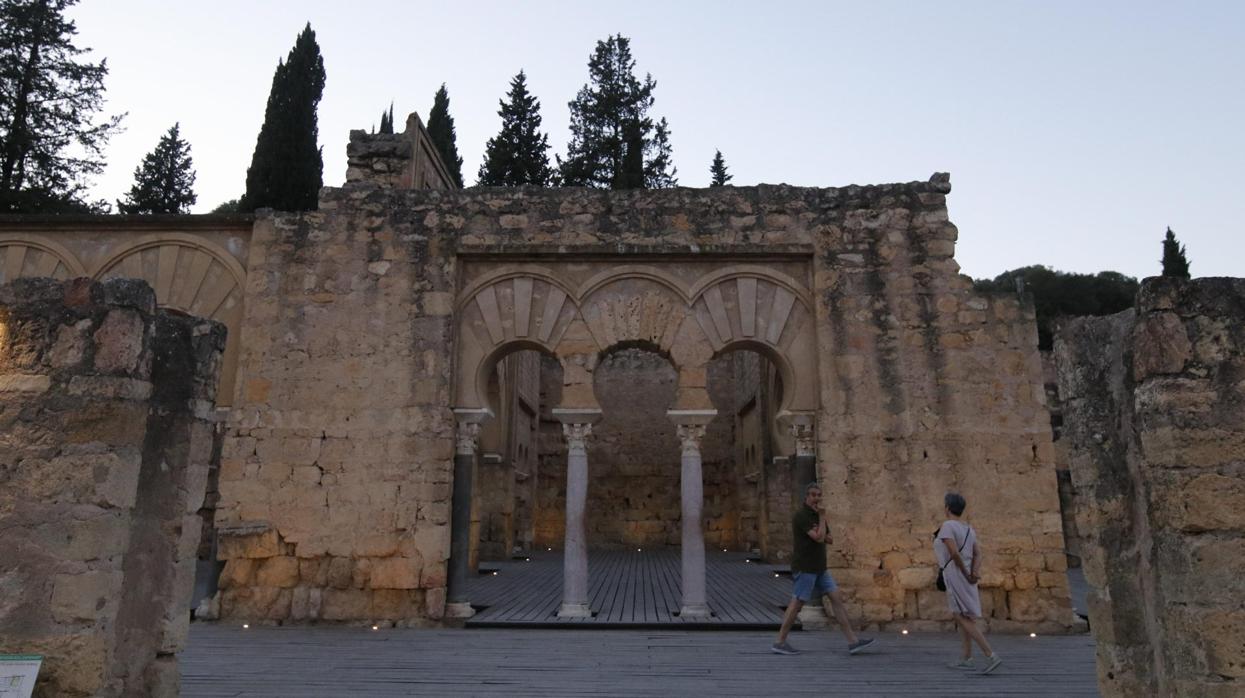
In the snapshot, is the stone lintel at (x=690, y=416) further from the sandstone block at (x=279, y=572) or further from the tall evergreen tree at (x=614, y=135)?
the tall evergreen tree at (x=614, y=135)

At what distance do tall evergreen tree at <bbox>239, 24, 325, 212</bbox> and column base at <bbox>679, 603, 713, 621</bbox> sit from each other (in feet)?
57.9

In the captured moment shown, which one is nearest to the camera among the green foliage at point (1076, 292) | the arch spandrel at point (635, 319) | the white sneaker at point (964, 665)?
the white sneaker at point (964, 665)

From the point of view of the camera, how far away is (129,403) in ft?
12.2

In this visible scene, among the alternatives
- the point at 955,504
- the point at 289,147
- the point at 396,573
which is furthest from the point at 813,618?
the point at 289,147

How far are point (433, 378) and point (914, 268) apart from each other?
5299 mm

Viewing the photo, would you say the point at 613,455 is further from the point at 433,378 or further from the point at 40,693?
the point at 40,693

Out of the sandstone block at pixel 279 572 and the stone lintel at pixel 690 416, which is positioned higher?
the stone lintel at pixel 690 416

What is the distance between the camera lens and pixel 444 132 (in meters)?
25.7

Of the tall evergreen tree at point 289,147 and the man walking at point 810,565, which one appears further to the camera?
the tall evergreen tree at point 289,147

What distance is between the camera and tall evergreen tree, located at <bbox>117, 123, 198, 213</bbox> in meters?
26.1

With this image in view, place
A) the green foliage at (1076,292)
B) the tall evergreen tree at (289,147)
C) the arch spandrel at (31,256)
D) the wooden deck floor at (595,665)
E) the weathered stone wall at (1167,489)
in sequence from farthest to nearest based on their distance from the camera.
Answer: the green foliage at (1076,292) → the tall evergreen tree at (289,147) → the arch spandrel at (31,256) → the wooden deck floor at (595,665) → the weathered stone wall at (1167,489)

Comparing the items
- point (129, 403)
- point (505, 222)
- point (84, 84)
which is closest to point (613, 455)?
point (505, 222)

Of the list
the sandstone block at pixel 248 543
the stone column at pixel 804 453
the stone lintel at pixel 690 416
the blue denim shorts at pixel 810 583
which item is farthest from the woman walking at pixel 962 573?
the sandstone block at pixel 248 543

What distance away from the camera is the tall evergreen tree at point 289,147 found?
21.0m
